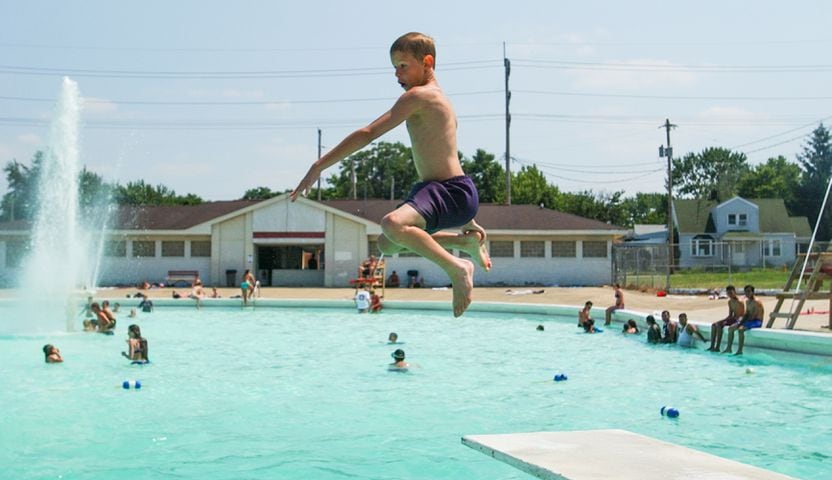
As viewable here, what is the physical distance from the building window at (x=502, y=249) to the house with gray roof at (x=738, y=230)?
922 inches

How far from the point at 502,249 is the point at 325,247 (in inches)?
321

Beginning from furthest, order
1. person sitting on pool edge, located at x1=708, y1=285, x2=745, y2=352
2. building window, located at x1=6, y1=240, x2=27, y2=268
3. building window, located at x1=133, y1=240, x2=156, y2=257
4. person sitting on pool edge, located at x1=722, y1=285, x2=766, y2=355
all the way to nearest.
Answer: building window, located at x1=6, y1=240, x2=27, y2=268, building window, located at x1=133, y1=240, x2=156, y2=257, person sitting on pool edge, located at x1=708, y1=285, x2=745, y2=352, person sitting on pool edge, located at x1=722, y1=285, x2=766, y2=355

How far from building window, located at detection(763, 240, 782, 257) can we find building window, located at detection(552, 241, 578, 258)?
86.8 feet

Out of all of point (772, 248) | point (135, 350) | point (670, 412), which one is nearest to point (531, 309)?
point (135, 350)

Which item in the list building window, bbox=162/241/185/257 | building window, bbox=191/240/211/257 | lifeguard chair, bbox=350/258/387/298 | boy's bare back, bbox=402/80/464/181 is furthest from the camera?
building window, bbox=162/241/185/257

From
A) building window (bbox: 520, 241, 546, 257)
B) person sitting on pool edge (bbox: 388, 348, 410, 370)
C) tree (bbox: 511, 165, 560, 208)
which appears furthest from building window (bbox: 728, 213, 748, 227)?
person sitting on pool edge (bbox: 388, 348, 410, 370)

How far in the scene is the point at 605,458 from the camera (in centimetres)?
614

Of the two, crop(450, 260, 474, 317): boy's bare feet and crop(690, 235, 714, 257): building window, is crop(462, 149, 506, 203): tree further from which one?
crop(450, 260, 474, 317): boy's bare feet

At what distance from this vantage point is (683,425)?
12734mm

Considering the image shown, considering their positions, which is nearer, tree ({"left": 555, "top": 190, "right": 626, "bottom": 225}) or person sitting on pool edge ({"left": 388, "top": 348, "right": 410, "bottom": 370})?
person sitting on pool edge ({"left": 388, "top": 348, "right": 410, "bottom": 370})

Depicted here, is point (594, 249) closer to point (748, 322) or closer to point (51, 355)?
point (748, 322)

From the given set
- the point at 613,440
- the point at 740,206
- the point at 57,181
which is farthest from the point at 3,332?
the point at 740,206

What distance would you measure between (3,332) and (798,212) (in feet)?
217

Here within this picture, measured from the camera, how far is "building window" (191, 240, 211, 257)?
41.7 metres
